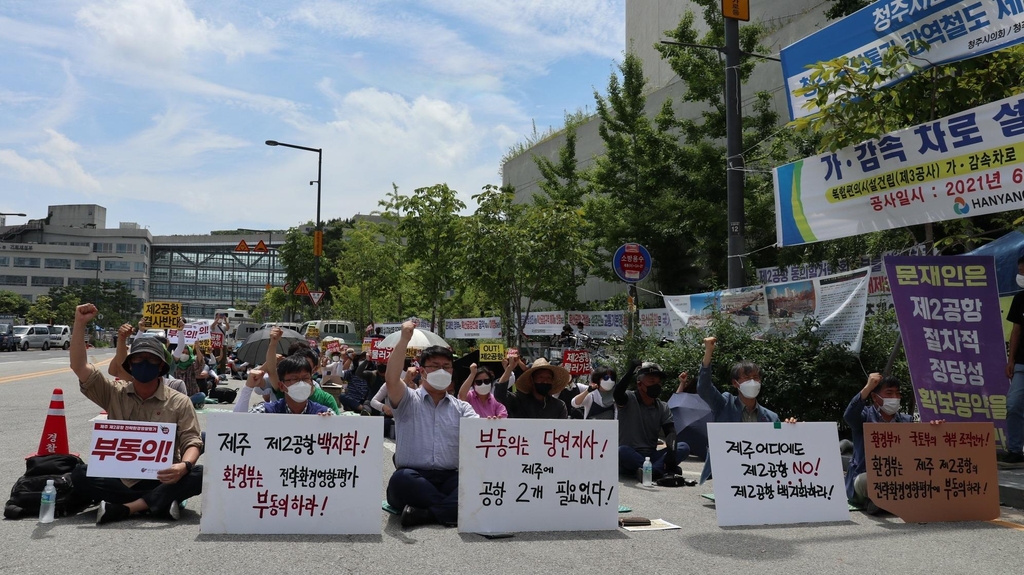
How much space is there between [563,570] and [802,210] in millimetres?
6982

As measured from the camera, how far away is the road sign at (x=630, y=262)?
49.5ft

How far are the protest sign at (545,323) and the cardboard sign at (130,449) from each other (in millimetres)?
17657

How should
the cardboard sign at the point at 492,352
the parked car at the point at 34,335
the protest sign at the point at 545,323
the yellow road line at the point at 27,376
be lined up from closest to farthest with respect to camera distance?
the cardboard sign at the point at 492,352, the protest sign at the point at 545,323, the yellow road line at the point at 27,376, the parked car at the point at 34,335

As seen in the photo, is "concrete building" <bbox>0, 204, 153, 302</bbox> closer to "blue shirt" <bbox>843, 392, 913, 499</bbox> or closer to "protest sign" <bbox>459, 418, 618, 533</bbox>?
"protest sign" <bbox>459, 418, 618, 533</bbox>

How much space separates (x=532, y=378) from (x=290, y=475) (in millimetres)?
3521

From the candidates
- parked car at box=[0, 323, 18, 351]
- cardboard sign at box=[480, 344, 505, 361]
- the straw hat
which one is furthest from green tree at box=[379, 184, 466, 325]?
parked car at box=[0, 323, 18, 351]

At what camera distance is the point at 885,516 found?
25.8 feet

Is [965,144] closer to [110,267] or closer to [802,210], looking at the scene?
[802,210]

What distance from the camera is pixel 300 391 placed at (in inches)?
285

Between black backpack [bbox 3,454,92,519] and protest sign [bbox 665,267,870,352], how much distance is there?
9320 millimetres

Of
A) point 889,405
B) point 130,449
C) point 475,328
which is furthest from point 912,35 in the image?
point 475,328

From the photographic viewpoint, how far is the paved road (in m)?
5.64

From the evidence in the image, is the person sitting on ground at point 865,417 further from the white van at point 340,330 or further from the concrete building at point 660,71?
the white van at point 340,330

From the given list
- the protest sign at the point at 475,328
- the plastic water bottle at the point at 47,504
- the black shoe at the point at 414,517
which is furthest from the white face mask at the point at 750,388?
the protest sign at the point at 475,328
